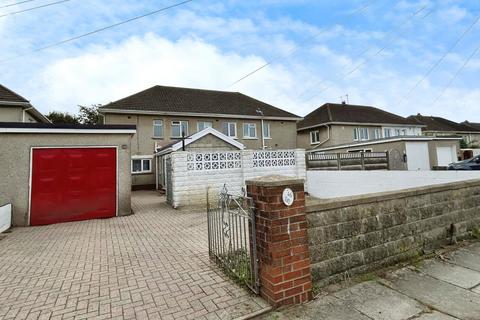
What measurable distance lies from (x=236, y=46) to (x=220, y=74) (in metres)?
3.97

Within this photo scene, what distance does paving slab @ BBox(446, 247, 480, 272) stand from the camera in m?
3.82

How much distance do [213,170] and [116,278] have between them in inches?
286

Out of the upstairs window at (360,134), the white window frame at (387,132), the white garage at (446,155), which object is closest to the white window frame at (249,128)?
the upstairs window at (360,134)

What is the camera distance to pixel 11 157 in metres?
7.89

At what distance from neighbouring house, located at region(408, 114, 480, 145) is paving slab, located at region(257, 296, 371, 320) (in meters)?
38.2

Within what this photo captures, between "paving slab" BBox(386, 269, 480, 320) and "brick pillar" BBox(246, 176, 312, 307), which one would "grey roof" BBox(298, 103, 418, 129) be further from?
"brick pillar" BBox(246, 176, 312, 307)

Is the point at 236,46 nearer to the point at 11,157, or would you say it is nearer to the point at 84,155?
the point at 84,155

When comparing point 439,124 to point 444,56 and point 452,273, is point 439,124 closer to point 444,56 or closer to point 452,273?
point 444,56

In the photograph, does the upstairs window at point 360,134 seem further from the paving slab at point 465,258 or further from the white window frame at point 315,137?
the paving slab at point 465,258

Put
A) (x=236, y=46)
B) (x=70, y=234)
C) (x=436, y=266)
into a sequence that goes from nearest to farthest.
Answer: (x=436, y=266) → (x=70, y=234) → (x=236, y=46)

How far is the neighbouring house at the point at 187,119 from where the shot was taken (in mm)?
18844

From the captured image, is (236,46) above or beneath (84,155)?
above

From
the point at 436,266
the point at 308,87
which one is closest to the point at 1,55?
the point at 436,266

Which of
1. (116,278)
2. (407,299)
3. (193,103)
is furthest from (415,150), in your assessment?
(116,278)
